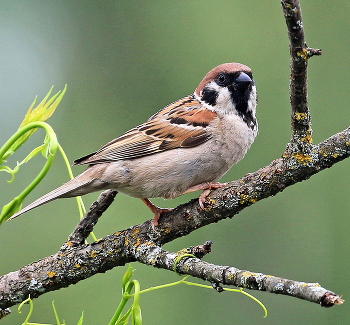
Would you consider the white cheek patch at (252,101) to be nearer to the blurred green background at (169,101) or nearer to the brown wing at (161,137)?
the brown wing at (161,137)

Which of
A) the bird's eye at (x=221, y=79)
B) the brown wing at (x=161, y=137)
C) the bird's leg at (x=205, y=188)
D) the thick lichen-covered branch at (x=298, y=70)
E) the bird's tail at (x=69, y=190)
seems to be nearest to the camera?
the thick lichen-covered branch at (x=298, y=70)

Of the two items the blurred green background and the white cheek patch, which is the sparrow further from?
the blurred green background

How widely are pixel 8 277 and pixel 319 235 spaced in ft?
16.1

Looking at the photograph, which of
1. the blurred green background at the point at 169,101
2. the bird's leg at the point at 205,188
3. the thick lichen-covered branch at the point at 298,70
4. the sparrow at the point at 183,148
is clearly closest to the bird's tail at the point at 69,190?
the sparrow at the point at 183,148

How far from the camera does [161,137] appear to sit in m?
4.05

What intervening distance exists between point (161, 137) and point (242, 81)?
745 millimetres

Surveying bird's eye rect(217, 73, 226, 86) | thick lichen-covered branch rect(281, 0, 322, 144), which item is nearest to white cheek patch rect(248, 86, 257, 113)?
bird's eye rect(217, 73, 226, 86)

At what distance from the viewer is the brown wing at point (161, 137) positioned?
3893 millimetres

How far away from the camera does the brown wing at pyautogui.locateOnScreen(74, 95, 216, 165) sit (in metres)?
3.89

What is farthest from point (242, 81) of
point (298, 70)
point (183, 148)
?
point (298, 70)

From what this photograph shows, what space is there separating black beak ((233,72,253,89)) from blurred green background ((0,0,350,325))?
2127mm

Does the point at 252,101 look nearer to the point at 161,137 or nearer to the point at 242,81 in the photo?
the point at 242,81

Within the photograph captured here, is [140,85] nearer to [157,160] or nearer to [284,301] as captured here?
[284,301]

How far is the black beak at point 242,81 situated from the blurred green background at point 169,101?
2127 mm
